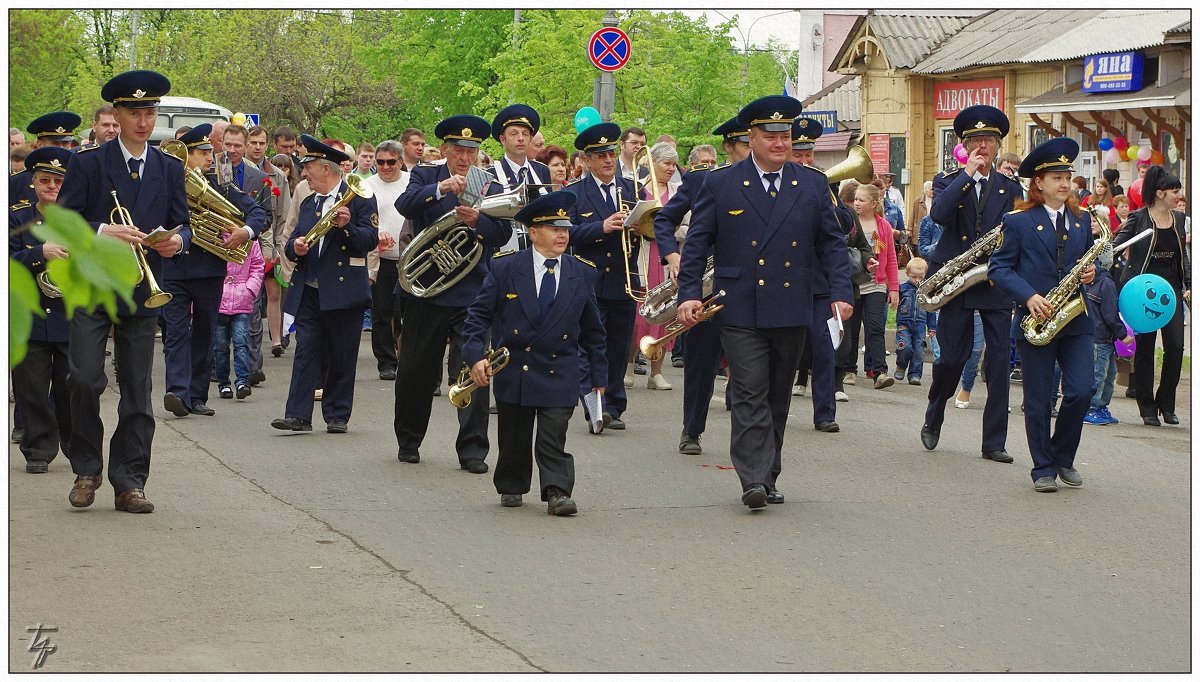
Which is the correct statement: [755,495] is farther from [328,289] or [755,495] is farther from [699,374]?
[328,289]

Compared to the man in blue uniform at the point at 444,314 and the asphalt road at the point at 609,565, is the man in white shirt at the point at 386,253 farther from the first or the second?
the man in blue uniform at the point at 444,314

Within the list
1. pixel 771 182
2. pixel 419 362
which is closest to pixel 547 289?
pixel 771 182

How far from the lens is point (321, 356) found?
37.9 ft

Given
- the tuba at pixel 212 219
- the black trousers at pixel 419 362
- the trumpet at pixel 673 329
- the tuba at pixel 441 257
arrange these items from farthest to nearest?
1. the tuba at pixel 212 219
2. the black trousers at pixel 419 362
3. the tuba at pixel 441 257
4. the trumpet at pixel 673 329

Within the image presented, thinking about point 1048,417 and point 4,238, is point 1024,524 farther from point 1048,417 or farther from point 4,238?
point 4,238

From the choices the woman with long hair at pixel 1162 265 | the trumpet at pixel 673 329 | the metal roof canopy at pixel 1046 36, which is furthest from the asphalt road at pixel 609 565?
the metal roof canopy at pixel 1046 36

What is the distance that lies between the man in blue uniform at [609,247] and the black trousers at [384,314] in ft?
10.0

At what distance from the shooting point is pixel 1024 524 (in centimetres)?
855

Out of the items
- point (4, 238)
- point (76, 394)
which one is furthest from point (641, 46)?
point (4, 238)

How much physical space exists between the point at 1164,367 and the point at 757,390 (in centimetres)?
556

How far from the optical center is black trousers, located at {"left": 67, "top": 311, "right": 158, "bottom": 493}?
26.9 feet

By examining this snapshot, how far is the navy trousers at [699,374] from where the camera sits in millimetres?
10938

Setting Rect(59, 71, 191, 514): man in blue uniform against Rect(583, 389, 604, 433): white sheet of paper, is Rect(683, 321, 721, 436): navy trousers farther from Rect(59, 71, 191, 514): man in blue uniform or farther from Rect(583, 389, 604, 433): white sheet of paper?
Rect(59, 71, 191, 514): man in blue uniform

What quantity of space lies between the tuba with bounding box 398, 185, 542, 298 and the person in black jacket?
17.1ft
